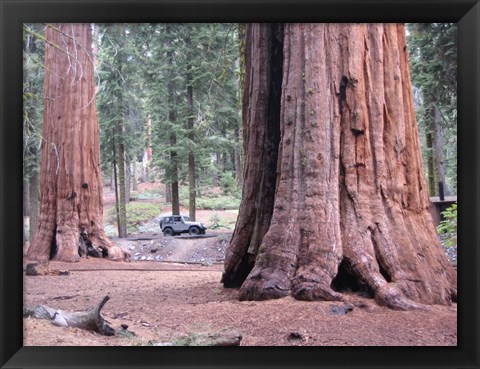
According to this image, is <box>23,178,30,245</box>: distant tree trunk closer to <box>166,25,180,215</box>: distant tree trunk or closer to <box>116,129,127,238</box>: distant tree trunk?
<box>116,129,127,238</box>: distant tree trunk

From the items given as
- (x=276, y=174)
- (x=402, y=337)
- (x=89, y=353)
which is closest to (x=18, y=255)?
(x=89, y=353)

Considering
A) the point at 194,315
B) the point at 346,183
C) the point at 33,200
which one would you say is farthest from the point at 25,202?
the point at 346,183

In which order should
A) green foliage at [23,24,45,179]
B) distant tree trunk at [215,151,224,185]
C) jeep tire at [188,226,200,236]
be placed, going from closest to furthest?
green foliage at [23,24,45,179] → jeep tire at [188,226,200,236] → distant tree trunk at [215,151,224,185]

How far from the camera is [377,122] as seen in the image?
4.39 metres

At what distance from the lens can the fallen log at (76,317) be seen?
3982mm

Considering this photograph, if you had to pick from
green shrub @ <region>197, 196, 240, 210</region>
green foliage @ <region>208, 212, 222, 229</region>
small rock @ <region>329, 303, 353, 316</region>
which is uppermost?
green shrub @ <region>197, 196, 240, 210</region>

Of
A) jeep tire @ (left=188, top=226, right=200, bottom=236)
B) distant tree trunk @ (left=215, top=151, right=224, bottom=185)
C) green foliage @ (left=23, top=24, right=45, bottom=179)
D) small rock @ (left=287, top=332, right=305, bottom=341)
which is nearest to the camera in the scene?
small rock @ (left=287, top=332, right=305, bottom=341)

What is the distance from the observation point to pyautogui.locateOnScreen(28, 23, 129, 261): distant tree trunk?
4320 mm

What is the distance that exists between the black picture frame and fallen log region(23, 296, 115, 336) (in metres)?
0.12

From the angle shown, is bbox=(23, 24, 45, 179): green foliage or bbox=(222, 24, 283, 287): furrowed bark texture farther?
bbox=(222, 24, 283, 287): furrowed bark texture

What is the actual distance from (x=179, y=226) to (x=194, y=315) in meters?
0.70

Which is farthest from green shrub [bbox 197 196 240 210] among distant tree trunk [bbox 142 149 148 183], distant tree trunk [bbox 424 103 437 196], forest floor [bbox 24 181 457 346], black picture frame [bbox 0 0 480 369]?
distant tree trunk [bbox 424 103 437 196]

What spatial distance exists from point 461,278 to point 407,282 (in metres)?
0.39

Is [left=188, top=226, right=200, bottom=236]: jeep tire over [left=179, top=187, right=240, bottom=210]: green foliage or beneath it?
beneath
